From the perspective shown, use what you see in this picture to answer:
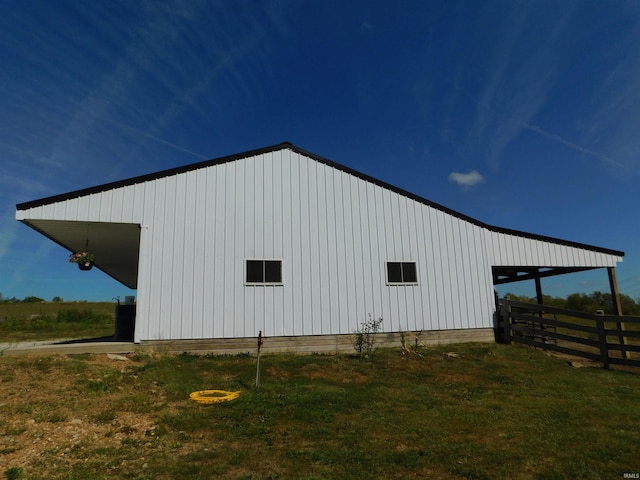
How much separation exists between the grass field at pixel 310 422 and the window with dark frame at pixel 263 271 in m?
2.86

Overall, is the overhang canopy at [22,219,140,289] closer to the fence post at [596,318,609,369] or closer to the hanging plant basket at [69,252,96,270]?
the hanging plant basket at [69,252,96,270]

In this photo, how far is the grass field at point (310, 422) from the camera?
4.61m

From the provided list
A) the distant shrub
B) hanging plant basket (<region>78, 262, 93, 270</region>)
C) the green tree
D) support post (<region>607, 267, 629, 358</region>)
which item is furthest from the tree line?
the green tree

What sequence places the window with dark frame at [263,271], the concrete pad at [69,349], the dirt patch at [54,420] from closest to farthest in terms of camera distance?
the dirt patch at [54,420] → the concrete pad at [69,349] → the window with dark frame at [263,271]

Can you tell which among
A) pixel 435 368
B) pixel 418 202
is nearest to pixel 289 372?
pixel 435 368

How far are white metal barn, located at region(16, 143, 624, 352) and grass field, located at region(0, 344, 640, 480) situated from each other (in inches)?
78.1

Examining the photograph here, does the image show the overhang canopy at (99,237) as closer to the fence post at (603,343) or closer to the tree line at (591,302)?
the fence post at (603,343)

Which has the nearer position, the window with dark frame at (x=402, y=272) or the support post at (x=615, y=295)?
the window with dark frame at (x=402, y=272)

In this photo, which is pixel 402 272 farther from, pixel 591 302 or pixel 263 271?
pixel 591 302

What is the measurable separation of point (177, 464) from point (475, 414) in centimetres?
506

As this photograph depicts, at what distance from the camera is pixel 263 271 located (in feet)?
40.5

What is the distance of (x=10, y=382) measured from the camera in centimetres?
768

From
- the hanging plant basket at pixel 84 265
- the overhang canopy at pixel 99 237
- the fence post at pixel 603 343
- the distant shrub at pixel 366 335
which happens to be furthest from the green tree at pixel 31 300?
the fence post at pixel 603 343

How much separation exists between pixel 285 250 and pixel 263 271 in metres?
1.05
